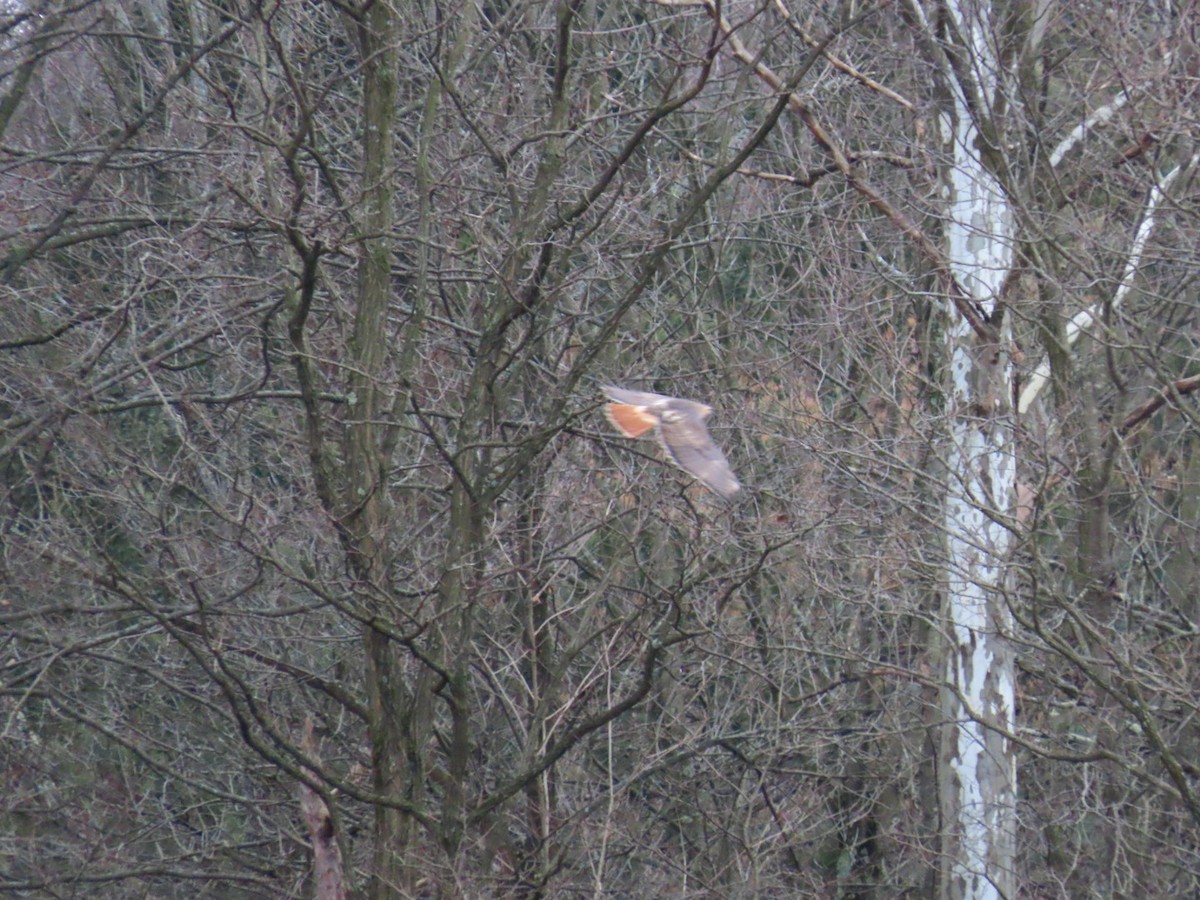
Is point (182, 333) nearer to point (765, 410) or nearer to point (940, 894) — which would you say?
point (765, 410)

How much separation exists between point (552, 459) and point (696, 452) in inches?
95.7

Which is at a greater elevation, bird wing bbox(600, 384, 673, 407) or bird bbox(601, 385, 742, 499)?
bird wing bbox(600, 384, 673, 407)

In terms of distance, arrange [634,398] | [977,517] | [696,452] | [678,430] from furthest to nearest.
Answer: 1. [977,517]
2. [634,398]
3. [678,430]
4. [696,452]

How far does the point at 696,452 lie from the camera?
465 centimetres

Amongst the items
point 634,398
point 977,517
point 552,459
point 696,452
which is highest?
point 634,398

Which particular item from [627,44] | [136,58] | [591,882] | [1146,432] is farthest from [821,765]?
[136,58]

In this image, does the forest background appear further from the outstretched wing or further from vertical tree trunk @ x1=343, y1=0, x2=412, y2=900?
the outstretched wing

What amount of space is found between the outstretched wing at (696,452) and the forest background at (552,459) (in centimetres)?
72

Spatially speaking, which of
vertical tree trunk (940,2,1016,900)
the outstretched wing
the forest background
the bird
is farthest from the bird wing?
vertical tree trunk (940,2,1016,900)

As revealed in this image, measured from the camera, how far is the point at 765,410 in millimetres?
8250

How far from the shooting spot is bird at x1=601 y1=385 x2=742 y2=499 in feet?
14.8

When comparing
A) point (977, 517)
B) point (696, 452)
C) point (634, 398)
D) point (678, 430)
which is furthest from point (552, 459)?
point (696, 452)

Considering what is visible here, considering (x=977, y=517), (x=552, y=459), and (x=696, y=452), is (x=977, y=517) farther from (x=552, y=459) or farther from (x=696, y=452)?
(x=696, y=452)

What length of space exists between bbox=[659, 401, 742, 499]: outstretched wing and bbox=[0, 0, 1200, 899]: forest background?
0.72 m
